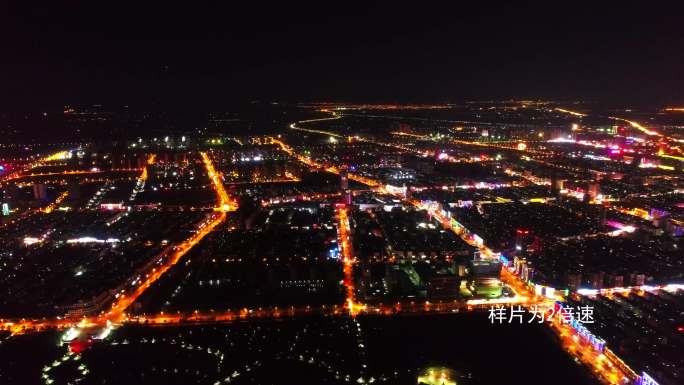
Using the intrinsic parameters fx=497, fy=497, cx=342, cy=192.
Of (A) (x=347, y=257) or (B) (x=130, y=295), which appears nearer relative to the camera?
(B) (x=130, y=295)

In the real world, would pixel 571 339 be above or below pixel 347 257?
below

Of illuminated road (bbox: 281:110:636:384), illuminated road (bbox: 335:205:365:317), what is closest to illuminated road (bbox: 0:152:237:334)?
illuminated road (bbox: 335:205:365:317)

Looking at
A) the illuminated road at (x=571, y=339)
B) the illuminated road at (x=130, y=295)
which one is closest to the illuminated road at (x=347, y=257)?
the illuminated road at (x=571, y=339)

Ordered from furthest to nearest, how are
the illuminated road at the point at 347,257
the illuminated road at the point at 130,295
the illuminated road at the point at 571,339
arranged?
the illuminated road at the point at 347,257 < the illuminated road at the point at 130,295 < the illuminated road at the point at 571,339

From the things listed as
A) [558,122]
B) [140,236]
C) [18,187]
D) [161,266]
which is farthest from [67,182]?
[558,122]

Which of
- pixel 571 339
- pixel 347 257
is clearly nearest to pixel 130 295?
pixel 347 257

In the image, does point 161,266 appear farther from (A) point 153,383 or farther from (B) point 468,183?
(B) point 468,183

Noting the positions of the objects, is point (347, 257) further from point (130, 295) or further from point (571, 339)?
point (571, 339)

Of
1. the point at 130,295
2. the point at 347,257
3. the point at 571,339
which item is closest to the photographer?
the point at 571,339

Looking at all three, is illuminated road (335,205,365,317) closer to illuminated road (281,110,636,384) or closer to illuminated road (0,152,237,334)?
illuminated road (281,110,636,384)

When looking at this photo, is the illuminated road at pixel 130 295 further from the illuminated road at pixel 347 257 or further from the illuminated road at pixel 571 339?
the illuminated road at pixel 571 339

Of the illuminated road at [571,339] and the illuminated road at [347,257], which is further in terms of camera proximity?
the illuminated road at [347,257]

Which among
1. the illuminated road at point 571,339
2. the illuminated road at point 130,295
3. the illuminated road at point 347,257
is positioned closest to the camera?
the illuminated road at point 571,339
